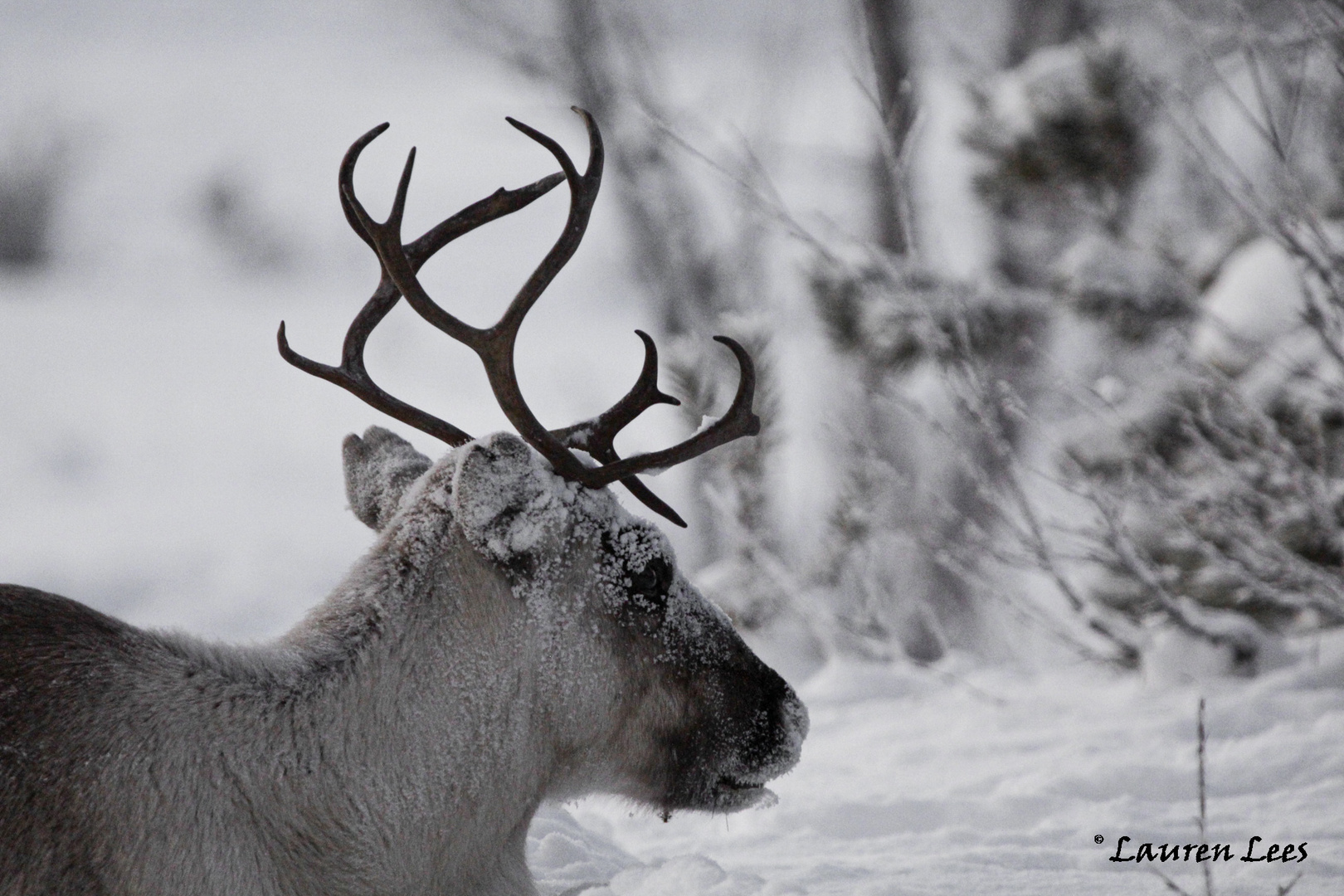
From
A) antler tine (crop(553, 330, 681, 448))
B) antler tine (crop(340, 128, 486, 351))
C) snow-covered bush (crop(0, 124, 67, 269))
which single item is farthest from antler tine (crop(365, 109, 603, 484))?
snow-covered bush (crop(0, 124, 67, 269))

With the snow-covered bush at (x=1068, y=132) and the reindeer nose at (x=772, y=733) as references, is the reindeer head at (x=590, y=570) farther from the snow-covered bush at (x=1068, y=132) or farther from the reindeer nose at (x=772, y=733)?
the snow-covered bush at (x=1068, y=132)

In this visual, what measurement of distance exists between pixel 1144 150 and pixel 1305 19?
3570 mm

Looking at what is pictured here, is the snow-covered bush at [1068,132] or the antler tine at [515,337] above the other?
the snow-covered bush at [1068,132]

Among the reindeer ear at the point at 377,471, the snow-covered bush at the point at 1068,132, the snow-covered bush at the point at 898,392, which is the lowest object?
the reindeer ear at the point at 377,471

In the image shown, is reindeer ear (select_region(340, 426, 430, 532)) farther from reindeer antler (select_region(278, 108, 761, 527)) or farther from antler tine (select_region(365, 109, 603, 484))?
antler tine (select_region(365, 109, 603, 484))

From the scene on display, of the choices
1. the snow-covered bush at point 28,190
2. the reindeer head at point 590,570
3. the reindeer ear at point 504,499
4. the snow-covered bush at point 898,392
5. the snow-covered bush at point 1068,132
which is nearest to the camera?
the reindeer ear at point 504,499

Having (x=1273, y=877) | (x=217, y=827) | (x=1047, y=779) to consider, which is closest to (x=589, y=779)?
(x=217, y=827)

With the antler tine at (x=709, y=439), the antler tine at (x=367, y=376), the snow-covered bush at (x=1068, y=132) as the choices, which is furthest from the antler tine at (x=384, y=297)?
the snow-covered bush at (x=1068, y=132)

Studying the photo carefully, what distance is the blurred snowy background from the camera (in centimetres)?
429

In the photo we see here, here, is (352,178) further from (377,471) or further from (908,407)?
(908,407)

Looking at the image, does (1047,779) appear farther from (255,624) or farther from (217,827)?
(255,624)

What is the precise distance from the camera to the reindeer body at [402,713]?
2.32 meters

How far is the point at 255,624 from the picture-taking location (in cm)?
1009
